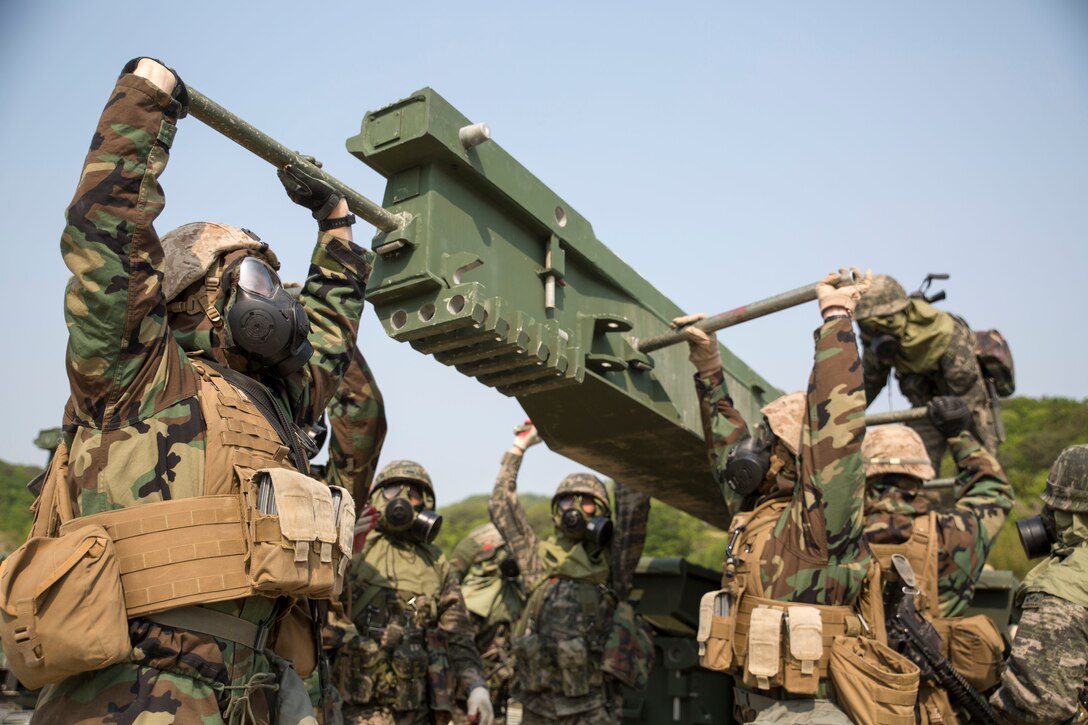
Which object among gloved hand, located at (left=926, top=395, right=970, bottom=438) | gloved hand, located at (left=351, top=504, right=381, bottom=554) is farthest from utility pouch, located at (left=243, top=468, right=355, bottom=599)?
gloved hand, located at (left=926, top=395, right=970, bottom=438)

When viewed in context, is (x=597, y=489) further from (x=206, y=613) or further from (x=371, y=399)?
(x=206, y=613)

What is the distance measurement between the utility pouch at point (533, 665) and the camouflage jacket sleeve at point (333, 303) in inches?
200

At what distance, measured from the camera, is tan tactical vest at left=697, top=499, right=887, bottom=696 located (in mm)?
4301

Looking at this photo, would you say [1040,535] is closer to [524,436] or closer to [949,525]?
[949,525]

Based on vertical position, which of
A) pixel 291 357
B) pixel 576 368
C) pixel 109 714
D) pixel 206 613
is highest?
pixel 576 368

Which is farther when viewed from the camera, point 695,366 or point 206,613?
point 695,366

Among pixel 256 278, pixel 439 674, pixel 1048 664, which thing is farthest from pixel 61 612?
pixel 439 674

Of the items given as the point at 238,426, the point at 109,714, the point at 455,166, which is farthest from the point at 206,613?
the point at 455,166

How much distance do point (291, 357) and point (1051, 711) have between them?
3491 millimetres

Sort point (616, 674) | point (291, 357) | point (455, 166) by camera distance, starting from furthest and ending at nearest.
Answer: point (616, 674)
point (455, 166)
point (291, 357)

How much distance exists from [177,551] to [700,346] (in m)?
3.35

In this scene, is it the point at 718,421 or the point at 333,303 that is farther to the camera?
the point at 718,421

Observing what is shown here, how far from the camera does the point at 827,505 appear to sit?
4.45 m

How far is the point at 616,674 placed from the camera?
7.98 metres
